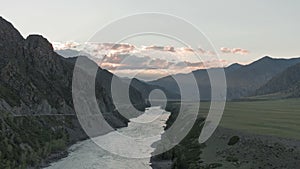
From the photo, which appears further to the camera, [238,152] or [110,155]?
[110,155]

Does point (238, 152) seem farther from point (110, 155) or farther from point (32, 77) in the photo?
point (32, 77)

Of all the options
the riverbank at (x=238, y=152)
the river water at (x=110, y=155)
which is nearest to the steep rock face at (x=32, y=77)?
the river water at (x=110, y=155)

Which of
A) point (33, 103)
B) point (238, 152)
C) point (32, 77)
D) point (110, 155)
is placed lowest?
point (110, 155)

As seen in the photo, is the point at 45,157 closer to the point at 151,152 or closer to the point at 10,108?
the point at 151,152

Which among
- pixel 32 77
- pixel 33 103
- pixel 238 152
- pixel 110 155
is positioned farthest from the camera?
pixel 32 77

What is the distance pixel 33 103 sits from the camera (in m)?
128

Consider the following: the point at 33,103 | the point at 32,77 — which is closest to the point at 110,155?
the point at 33,103

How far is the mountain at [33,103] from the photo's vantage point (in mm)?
83625

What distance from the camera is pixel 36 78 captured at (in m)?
149

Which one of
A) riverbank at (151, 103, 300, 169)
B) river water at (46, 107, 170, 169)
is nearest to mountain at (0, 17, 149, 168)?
river water at (46, 107, 170, 169)

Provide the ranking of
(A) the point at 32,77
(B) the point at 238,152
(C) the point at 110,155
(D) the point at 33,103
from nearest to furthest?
(B) the point at 238,152, (C) the point at 110,155, (D) the point at 33,103, (A) the point at 32,77

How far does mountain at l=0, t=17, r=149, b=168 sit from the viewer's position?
83.6 m

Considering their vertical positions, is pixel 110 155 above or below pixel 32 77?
below

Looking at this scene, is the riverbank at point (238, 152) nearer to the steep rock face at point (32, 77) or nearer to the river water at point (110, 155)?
the river water at point (110, 155)
